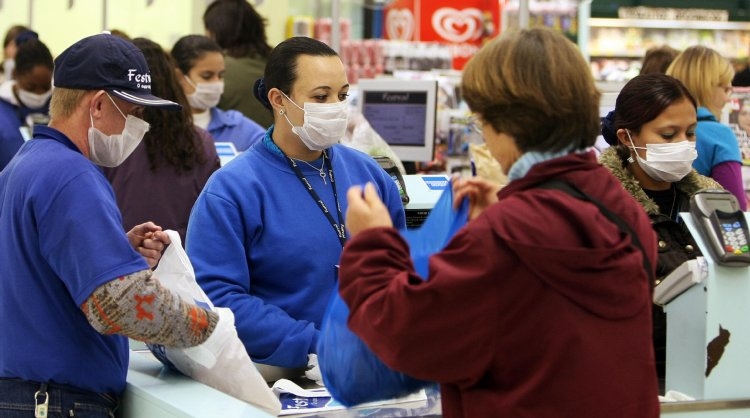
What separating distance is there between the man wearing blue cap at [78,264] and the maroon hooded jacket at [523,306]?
2.13ft

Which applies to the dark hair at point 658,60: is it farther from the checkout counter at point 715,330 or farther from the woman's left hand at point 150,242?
the woman's left hand at point 150,242

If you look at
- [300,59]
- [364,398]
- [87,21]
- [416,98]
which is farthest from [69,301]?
[87,21]

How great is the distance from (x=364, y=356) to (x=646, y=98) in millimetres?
1758

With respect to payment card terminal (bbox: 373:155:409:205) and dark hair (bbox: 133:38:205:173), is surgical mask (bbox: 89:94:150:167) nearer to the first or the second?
payment card terminal (bbox: 373:155:409:205)

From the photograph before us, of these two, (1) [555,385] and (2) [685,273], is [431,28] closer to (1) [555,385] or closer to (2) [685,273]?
(2) [685,273]

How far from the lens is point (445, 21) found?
49.7 ft

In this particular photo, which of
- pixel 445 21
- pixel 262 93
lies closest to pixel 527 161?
pixel 262 93

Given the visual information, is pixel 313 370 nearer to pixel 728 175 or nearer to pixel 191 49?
pixel 728 175

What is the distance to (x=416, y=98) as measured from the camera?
21.5 ft

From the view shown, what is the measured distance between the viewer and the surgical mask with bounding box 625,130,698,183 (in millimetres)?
3350

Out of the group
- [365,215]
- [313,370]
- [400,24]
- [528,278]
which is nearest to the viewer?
[528,278]

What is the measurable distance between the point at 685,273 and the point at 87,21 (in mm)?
8606

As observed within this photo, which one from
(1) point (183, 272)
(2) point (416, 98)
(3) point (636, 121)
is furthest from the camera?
(2) point (416, 98)

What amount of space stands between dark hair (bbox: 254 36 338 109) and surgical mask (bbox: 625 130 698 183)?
0.99 m
